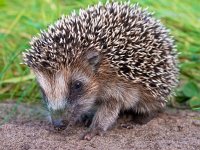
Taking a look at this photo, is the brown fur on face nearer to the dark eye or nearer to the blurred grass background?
the dark eye

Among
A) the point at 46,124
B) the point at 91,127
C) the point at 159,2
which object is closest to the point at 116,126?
the point at 91,127

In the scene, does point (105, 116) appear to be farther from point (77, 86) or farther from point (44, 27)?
point (44, 27)

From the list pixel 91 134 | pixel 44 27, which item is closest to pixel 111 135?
Result: pixel 91 134

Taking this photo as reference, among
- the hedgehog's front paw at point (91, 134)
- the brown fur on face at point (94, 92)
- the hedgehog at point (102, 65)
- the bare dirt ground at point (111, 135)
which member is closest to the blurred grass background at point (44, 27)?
the bare dirt ground at point (111, 135)

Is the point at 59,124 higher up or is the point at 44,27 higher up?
the point at 44,27

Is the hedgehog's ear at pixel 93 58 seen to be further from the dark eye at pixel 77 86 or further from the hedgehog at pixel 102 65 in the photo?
the dark eye at pixel 77 86

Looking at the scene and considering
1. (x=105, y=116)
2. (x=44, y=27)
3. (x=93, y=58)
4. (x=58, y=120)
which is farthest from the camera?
(x=44, y=27)
